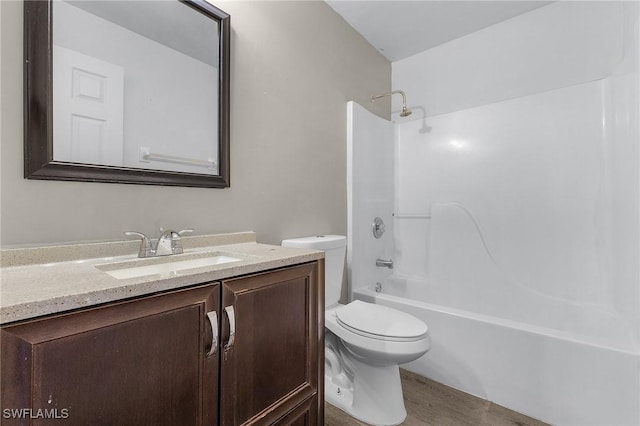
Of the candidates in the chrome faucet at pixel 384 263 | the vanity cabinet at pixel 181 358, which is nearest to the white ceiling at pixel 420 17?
the chrome faucet at pixel 384 263

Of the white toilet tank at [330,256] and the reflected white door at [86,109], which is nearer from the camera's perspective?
the reflected white door at [86,109]

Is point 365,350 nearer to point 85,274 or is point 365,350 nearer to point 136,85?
point 85,274

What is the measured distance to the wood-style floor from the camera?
1.49 metres

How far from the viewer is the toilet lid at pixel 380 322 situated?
1357mm

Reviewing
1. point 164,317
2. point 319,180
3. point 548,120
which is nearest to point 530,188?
point 548,120

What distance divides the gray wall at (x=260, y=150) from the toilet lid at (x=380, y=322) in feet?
1.77

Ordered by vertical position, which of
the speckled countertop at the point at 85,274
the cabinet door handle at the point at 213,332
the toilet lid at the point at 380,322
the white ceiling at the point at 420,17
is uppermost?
the white ceiling at the point at 420,17

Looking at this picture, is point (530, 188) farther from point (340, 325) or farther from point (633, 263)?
point (340, 325)

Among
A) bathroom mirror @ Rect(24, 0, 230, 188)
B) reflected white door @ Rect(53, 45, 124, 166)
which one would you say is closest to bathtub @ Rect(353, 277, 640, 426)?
bathroom mirror @ Rect(24, 0, 230, 188)

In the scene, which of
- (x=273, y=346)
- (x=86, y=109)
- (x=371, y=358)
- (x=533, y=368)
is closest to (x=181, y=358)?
(x=273, y=346)

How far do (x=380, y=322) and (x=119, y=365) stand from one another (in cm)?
114

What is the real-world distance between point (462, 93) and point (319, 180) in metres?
1.44

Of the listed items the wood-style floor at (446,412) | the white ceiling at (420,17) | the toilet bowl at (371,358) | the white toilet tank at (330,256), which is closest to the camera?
the toilet bowl at (371,358)

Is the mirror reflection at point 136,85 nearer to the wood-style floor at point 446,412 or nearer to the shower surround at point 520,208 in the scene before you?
the shower surround at point 520,208
